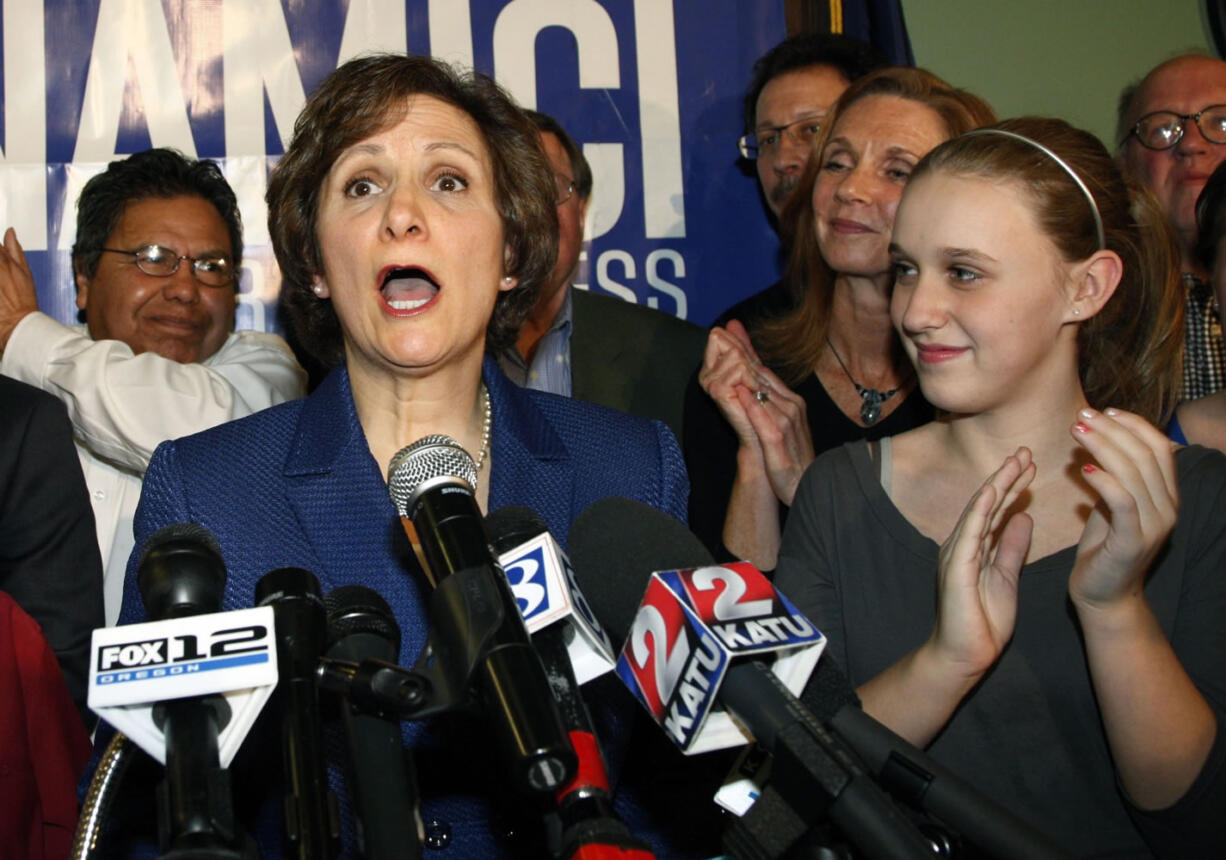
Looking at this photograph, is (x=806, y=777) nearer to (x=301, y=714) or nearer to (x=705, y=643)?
(x=705, y=643)

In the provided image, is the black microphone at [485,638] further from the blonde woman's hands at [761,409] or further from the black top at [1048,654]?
the blonde woman's hands at [761,409]

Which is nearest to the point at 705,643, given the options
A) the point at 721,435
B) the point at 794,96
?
the point at 721,435

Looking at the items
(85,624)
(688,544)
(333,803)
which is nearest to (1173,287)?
(688,544)

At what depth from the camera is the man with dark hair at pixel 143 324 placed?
2.92m

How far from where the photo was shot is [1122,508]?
1.53m

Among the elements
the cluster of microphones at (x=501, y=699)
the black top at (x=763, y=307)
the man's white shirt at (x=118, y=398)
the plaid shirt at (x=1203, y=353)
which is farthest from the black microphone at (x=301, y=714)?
the plaid shirt at (x=1203, y=353)

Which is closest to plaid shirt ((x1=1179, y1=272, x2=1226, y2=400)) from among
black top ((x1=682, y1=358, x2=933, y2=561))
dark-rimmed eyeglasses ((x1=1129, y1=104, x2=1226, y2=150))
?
dark-rimmed eyeglasses ((x1=1129, y1=104, x2=1226, y2=150))

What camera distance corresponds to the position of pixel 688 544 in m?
1.12

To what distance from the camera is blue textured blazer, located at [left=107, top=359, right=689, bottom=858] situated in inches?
66.2

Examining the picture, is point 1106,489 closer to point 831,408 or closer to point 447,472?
point 447,472

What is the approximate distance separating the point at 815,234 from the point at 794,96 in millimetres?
639

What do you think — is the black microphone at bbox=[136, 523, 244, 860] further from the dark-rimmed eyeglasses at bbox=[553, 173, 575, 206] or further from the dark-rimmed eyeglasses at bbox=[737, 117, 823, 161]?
the dark-rimmed eyeglasses at bbox=[737, 117, 823, 161]

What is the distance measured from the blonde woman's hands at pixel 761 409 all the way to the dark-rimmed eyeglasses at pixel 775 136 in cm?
85

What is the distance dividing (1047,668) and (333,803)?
1239 millimetres
